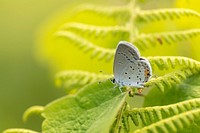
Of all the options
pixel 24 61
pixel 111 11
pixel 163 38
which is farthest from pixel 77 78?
pixel 24 61

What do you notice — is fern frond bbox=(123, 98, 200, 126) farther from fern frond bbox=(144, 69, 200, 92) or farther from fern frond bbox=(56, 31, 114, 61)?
fern frond bbox=(56, 31, 114, 61)

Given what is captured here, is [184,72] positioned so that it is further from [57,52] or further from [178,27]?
[57,52]

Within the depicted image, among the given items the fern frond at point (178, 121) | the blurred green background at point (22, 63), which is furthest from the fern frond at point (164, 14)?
the blurred green background at point (22, 63)

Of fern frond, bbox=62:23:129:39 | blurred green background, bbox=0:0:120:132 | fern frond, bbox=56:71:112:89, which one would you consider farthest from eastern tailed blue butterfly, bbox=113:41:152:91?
blurred green background, bbox=0:0:120:132

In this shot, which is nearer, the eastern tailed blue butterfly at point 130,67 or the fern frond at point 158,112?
the fern frond at point 158,112

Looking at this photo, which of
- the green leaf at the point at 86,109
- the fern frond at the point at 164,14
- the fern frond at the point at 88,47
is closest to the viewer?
the green leaf at the point at 86,109

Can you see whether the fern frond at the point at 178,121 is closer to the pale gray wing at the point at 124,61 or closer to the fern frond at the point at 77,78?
the pale gray wing at the point at 124,61
